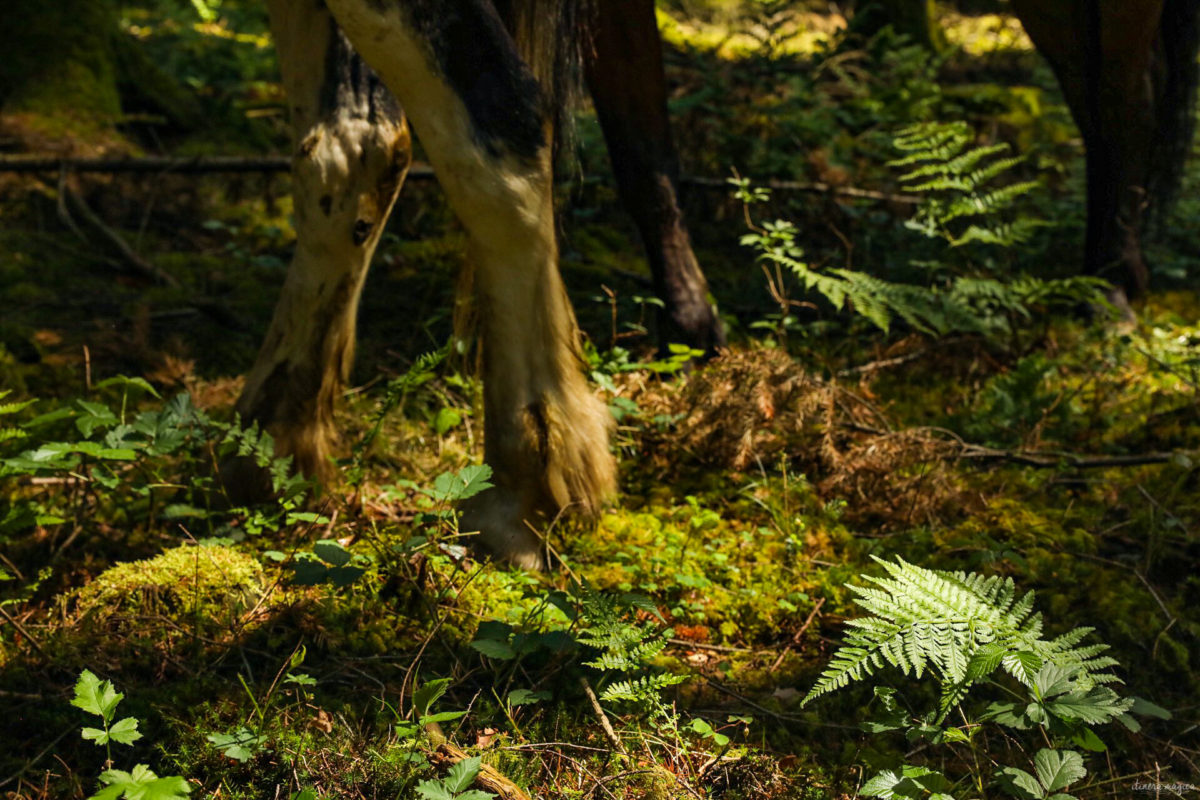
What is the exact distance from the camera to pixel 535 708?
2.13 metres

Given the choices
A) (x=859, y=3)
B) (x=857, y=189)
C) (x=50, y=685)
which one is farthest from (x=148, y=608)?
(x=859, y=3)

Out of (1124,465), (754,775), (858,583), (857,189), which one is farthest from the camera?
(857,189)

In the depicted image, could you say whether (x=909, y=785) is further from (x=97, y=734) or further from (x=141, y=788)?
(x=97, y=734)

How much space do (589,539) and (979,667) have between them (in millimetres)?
1361

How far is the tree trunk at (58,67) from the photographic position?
5660 mm

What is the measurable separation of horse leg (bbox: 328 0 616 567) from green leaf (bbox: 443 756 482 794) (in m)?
1.04

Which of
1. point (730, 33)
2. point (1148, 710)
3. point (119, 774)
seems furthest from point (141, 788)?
point (730, 33)

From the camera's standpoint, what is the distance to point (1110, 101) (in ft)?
12.3

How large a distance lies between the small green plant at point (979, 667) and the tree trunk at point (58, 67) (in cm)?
596

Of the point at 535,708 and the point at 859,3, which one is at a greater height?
the point at 859,3

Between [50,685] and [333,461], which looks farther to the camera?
[333,461]

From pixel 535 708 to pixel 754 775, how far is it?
557mm

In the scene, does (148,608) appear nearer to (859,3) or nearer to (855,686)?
(855,686)

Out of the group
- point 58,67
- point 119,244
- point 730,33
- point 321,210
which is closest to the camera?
point 321,210
